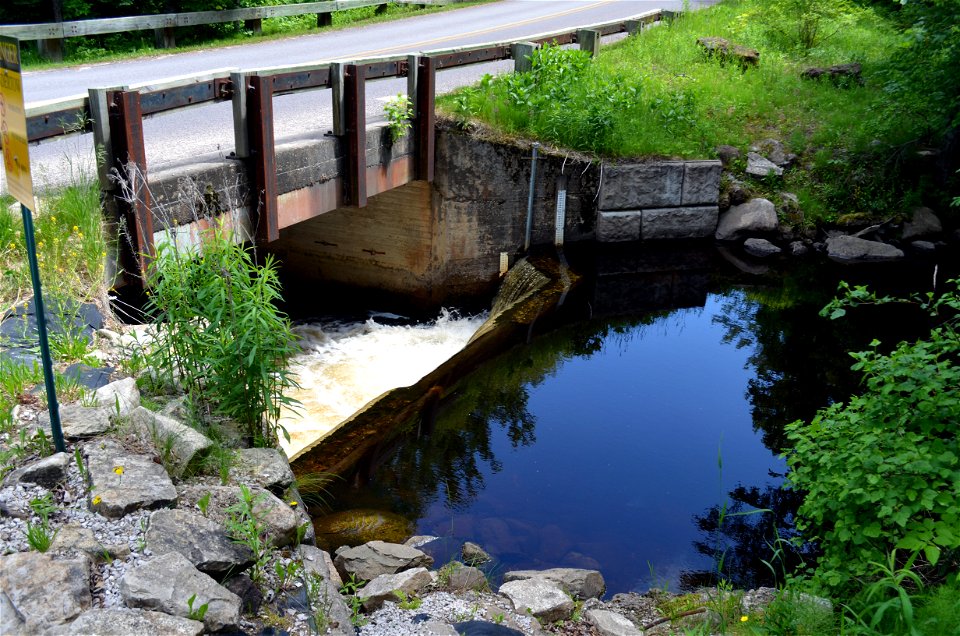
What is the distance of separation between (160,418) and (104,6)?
1988cm

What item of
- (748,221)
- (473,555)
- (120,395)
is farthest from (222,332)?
(748,221)

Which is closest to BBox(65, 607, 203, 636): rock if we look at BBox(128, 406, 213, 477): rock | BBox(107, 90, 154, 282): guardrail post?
BBox(128, 406, 213, 477): rock

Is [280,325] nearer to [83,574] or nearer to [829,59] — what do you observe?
[83,574]

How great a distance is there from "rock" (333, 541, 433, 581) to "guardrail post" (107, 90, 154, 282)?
113 inches

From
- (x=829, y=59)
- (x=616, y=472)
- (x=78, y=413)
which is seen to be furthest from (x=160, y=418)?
(x=829, y=59)

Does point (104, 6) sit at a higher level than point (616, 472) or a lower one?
higher

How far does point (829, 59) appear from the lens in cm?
1833

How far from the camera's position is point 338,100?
32.2 ft

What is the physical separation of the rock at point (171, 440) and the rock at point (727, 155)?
12.2 m

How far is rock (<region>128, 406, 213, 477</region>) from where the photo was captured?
16.7ft

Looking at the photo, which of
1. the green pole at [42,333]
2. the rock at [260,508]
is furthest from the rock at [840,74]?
the green pole at [42,333]

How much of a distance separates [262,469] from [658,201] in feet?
33.1

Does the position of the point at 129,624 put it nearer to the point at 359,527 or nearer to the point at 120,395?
the point at 120,395

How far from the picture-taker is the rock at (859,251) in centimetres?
1414
